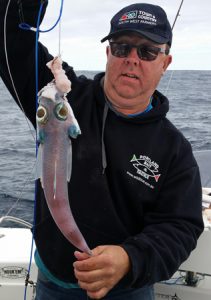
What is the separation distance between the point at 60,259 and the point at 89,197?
40cm

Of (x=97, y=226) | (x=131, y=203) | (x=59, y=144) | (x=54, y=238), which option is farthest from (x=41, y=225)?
(x=59, y=144)

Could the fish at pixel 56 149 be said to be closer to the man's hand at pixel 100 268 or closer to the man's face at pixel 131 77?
the man's hand at pixel 100 268

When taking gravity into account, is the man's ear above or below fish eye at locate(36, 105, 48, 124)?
above

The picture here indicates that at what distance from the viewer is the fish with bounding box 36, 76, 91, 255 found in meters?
2.01

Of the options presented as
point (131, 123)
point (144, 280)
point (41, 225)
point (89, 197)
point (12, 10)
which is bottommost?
point (144, 280)

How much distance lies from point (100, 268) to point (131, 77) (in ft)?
3.44

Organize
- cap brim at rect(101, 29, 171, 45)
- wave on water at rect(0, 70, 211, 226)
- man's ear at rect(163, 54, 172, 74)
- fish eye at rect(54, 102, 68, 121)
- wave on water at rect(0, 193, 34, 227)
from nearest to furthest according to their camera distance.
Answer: fish eye at rect(54, 102, 68, 121), cap brim at rect(101, 29, 171, 45), man's ear at rect(163, 54, 172, 74), wave on water at rect(0, 193, 34, 227), wave on water at rect(0, 70, 211, 226)

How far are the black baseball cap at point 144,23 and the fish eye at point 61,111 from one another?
2.22ft

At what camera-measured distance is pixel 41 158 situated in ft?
6.85

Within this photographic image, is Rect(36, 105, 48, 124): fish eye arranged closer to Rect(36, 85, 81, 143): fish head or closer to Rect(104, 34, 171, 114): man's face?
Rect(36, 85, 81, 143): fish head

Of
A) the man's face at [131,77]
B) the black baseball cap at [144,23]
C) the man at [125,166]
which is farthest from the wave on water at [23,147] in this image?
the black baseball cap at [144,23]

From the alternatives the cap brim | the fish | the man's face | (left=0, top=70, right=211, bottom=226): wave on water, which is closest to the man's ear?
the man's face

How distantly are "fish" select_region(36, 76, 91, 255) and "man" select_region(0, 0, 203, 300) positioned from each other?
1.36ft

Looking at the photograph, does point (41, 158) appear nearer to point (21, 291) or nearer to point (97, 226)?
point (97, 226)
